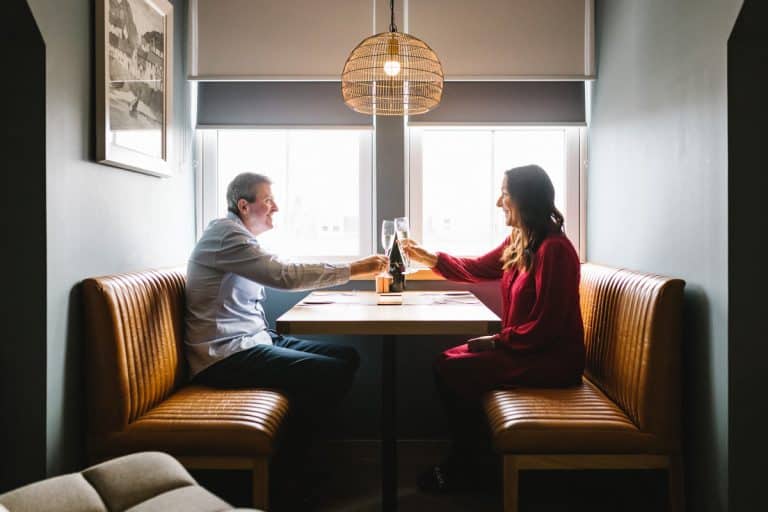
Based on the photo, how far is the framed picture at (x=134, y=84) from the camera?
218cm

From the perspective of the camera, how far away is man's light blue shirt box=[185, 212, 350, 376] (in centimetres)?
245

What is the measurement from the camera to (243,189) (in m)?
2.71

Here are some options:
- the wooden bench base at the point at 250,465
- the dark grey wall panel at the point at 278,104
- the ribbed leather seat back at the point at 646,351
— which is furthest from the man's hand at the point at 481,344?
the dark grey wall panel at the point at 278,104

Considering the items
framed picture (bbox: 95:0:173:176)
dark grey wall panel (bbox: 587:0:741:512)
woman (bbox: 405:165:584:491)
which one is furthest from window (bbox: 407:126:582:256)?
framed picture (bbox: 95:0:173:176)

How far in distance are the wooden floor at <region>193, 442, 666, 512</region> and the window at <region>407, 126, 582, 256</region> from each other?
125 cm

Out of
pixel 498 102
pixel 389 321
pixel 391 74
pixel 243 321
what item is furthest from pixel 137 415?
pixel 498 102

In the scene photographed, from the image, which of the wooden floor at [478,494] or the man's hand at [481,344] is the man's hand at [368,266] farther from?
the wooden floor at [478,494]

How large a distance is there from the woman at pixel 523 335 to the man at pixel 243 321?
1.69 feet

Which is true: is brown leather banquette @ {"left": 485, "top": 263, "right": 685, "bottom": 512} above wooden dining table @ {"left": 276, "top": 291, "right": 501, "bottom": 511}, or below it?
below

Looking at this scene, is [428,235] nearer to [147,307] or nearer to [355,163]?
[355,163]

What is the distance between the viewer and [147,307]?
7.36 ft

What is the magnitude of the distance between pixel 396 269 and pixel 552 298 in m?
0.86
